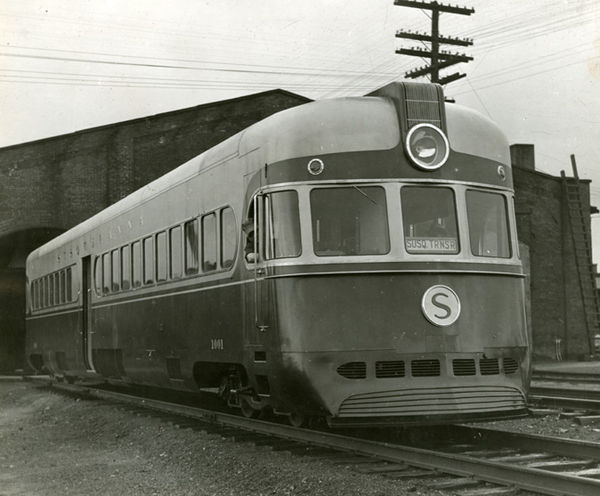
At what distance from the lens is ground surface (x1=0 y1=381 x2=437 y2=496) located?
6766mm

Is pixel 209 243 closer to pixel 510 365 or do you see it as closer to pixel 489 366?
pixel 489 366

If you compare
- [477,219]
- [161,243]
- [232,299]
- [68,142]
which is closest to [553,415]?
[477,219]

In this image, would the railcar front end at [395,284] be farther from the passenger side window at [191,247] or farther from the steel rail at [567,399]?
the steel rail at [567,399]

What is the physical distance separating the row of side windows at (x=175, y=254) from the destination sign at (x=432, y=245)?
1963 millimetres

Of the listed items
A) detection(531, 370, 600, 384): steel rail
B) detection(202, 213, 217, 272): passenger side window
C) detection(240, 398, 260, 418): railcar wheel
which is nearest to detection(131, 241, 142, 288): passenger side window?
detection(202, 213, 217, 272): passenger side window

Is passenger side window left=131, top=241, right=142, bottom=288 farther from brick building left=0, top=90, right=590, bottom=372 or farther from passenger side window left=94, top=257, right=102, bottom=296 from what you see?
brick building left=0, top=90, right=590, bottom=372

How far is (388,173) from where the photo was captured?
26.4ft

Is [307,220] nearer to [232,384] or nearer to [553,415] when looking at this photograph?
[232,384]

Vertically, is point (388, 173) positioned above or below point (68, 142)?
below

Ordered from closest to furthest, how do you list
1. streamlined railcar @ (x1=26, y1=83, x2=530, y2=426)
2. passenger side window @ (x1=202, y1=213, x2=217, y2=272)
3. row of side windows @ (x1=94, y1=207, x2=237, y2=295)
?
1. streamlined railcar @ (x1=26, y1=83, x2=530, y2=426)
2. row of side windows @ (x1=94, y1=207, x2=237, y2=295)
3. passenger side window @ (x1=202, y1=213, x2=217, y2=272)

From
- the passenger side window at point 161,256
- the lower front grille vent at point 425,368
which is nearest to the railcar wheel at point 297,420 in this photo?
the lower front grille vent at point 425,368

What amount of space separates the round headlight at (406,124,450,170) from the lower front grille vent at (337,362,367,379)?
1895 millimetres

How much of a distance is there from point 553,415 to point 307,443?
3778 millimetres

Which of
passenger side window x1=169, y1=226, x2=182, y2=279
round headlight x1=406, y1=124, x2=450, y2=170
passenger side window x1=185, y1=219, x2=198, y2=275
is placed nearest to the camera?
round headlight x1=406, y1=124, x2=450, y2=170
